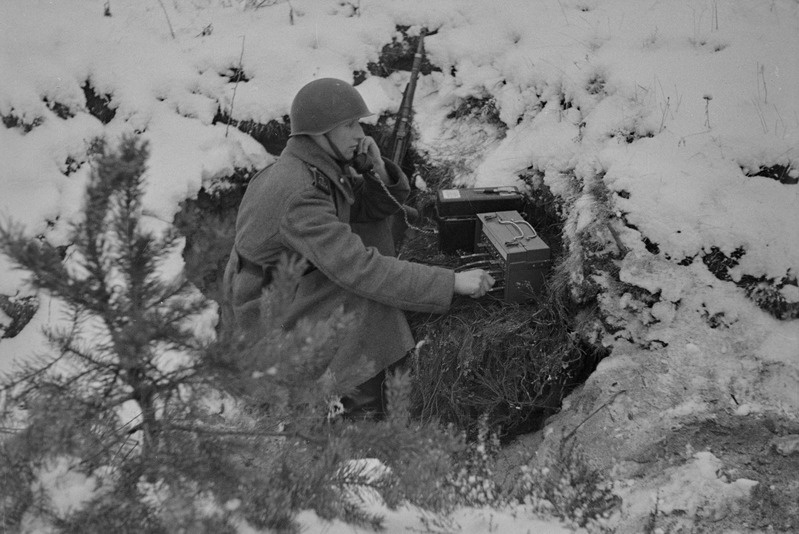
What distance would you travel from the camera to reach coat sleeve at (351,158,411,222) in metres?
3.65

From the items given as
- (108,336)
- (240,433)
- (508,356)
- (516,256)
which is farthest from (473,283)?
(108,336)

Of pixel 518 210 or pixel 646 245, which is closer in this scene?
pixel 646 245

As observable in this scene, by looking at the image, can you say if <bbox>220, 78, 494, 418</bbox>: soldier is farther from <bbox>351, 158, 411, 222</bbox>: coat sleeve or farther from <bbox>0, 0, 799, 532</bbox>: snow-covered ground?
<bbox>0, 0, 799, 532</bbox>: snow-covered ground

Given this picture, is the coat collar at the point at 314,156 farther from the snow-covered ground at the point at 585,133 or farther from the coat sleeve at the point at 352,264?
the snow-covered ground at the point at 585,133

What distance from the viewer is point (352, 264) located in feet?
9.88

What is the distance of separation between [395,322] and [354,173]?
836 mm

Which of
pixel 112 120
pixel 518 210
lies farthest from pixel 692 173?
pixel 112 120

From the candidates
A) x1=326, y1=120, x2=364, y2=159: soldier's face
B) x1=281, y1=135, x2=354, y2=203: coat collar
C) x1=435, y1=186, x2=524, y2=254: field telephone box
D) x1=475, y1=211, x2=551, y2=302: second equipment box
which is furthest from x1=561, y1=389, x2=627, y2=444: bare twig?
x1=326, y1=120, x2=364, y2=159: soldier's face

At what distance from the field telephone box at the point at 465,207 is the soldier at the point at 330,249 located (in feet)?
1.81

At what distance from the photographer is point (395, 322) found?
11.0 feet

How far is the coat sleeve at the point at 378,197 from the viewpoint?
3650mm

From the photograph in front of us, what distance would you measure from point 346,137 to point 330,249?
638 millimetres

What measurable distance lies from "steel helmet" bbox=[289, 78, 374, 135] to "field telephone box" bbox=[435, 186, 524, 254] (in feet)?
2.93

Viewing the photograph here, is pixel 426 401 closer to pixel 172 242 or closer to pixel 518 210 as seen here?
pixel 518 210
